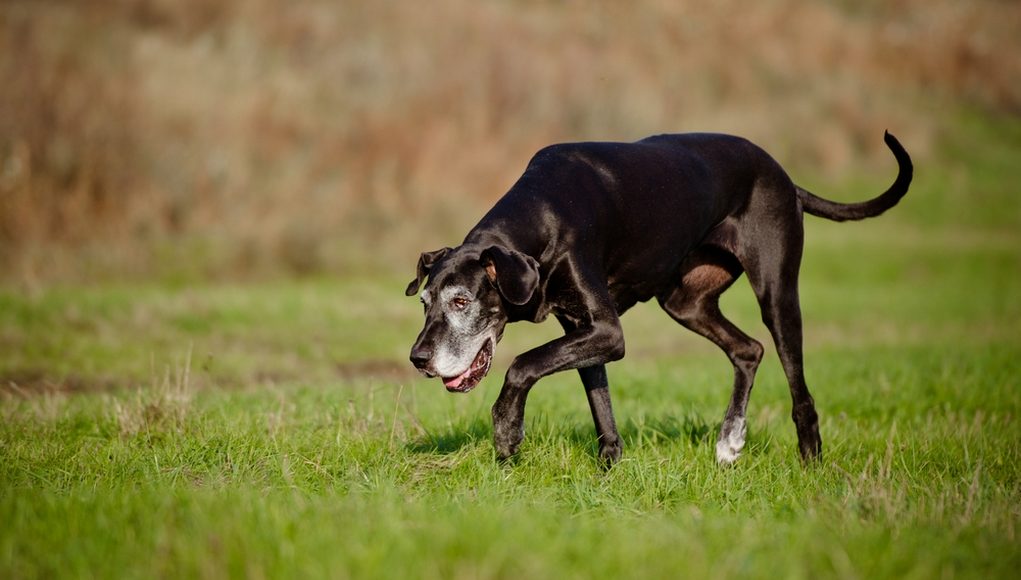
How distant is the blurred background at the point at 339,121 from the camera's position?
618 inches

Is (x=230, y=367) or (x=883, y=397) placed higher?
(x=883, y=397)

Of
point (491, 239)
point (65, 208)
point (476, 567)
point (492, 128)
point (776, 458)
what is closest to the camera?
point (476, 567)

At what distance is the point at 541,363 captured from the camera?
526cm

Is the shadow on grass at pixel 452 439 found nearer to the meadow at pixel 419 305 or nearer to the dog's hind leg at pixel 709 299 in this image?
the meadow at pixel 419 305

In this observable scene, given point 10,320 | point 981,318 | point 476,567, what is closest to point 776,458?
point 476,567

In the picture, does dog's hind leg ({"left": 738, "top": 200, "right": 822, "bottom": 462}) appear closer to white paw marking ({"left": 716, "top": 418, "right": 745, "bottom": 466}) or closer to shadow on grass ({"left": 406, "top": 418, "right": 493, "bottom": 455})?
white paw marking ({"left": 716, "top": 418, "right": 745, "bottom": 466})

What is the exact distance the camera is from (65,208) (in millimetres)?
15250

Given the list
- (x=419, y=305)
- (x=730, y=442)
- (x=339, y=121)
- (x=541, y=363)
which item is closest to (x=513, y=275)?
(x=541, y=363)

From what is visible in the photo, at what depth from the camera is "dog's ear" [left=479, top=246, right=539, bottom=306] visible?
4996mm

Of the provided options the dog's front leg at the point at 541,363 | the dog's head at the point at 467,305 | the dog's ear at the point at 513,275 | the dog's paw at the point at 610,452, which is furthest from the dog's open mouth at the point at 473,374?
the dog's paw at the point at 610,452

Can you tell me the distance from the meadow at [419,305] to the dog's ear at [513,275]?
856 mm

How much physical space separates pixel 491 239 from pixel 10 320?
804cm

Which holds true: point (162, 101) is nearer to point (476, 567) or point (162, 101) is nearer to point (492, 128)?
point (492, 128)

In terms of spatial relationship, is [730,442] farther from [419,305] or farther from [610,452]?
[419,305]
